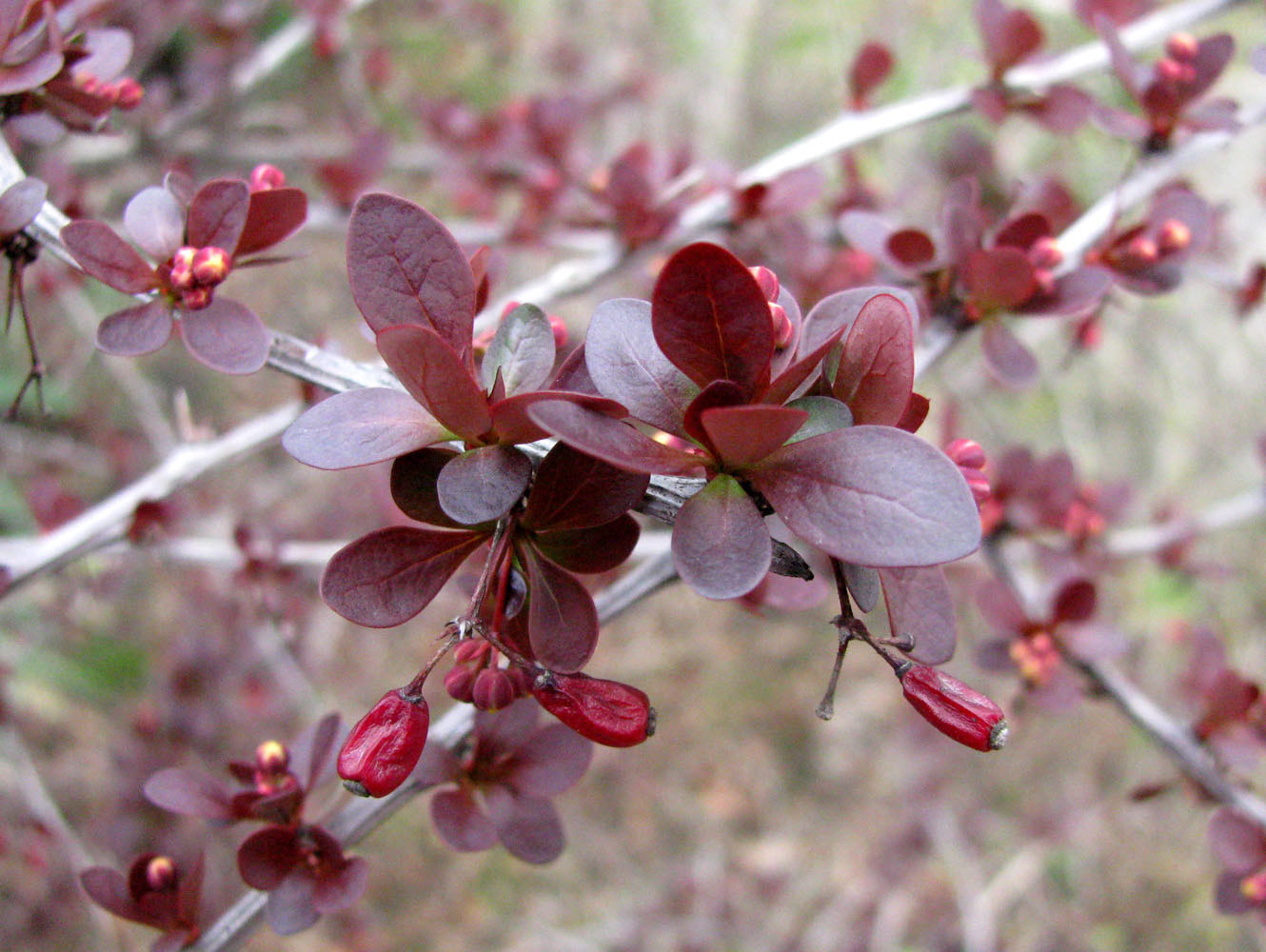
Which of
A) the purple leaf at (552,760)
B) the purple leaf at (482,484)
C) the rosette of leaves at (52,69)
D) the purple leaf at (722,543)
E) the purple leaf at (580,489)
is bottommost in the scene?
the purple leaf at (552,760)

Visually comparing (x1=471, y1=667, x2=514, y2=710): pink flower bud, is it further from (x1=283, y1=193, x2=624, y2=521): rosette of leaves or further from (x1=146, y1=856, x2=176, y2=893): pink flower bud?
(x1=146, y1=856, x2=176, y2=893): pink flower bud

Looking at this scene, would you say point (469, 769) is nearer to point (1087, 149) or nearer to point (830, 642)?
point (830, 642)

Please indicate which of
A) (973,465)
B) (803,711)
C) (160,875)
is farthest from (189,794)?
(803,711)

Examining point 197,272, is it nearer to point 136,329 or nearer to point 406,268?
point 136,329

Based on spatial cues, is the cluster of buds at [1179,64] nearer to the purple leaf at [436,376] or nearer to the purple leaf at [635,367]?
the purple leaf at [635,367]

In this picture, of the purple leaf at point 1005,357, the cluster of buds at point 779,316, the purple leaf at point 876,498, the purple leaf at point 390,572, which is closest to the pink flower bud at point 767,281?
the cluster of buds at point 779,316

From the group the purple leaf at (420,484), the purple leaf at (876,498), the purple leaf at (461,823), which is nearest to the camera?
the purple leaf at (876,498)

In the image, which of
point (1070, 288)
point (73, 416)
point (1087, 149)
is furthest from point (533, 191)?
point (1087, 149)
